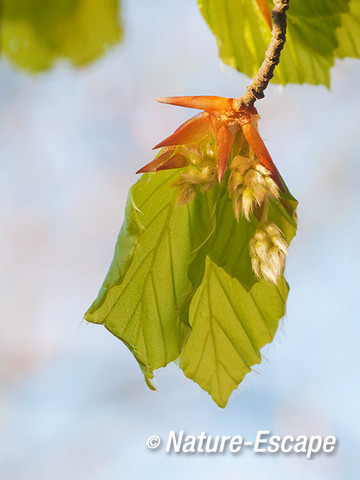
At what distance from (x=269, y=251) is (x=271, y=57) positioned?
202mm

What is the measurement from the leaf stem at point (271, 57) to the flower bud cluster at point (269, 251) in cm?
14

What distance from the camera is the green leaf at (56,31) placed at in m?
0.29

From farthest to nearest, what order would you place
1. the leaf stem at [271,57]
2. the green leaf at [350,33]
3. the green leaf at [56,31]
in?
the green leaf at [350,33] < the leaf stem at [271,57] < the green leaf at [56,31]

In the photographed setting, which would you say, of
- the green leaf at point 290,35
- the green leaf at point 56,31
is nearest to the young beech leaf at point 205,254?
the green leaf at point 290,35

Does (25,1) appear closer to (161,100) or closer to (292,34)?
(161,100)

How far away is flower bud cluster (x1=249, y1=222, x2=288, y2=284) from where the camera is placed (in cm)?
63

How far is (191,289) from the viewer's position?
74 centimetres

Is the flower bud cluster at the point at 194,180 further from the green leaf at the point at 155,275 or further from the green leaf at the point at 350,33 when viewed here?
the green leaf at the point at 350,33

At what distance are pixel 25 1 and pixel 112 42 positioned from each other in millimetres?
47

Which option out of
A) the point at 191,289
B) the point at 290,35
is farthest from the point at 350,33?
the point at 191,289

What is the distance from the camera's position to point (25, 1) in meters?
0.29

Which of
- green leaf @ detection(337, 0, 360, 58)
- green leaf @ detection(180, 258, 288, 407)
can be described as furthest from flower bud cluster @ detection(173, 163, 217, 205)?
green leaf @ detection(337, 0, 360, 58)

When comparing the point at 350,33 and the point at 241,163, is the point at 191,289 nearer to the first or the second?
the point at 241,163

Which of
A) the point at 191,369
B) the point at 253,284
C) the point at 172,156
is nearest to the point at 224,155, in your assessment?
the point at 172,156
